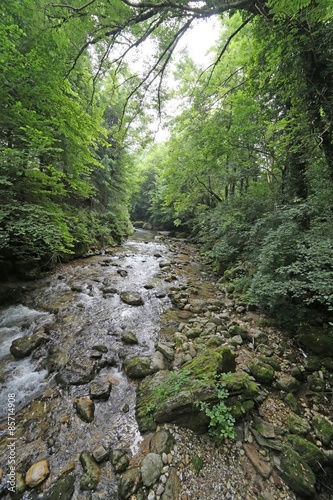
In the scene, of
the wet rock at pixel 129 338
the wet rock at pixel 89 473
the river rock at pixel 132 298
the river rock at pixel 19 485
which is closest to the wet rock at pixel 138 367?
the wet rock at pixel 129 338

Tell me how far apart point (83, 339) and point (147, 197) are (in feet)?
76.7

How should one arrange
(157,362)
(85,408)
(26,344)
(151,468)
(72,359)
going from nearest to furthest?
(151,468) → (85,408) → (157,362) → (72,359) → (26,344)

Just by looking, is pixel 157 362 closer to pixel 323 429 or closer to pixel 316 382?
pixel 323 429

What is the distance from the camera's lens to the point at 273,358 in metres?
3.27

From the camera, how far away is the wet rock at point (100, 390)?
2734 mm

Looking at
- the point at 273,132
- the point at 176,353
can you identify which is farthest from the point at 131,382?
the point at 273,132

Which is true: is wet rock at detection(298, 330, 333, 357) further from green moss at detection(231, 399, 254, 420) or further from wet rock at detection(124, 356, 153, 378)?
wet rock at detection(124, 356, 153, 378)

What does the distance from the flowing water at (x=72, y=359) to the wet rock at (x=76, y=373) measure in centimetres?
5

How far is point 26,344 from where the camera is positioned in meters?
3.51

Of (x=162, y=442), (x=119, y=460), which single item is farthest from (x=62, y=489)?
(x=162, y=442)

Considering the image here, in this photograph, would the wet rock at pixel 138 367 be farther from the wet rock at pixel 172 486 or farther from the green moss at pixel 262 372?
the green moss at pixel 262 372

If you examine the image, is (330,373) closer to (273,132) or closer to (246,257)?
(246,257)

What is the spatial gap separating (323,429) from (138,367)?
2429mm

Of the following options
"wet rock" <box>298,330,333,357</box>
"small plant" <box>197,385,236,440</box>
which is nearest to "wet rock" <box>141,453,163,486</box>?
"small plant" <box>197,385,236,440</box>
